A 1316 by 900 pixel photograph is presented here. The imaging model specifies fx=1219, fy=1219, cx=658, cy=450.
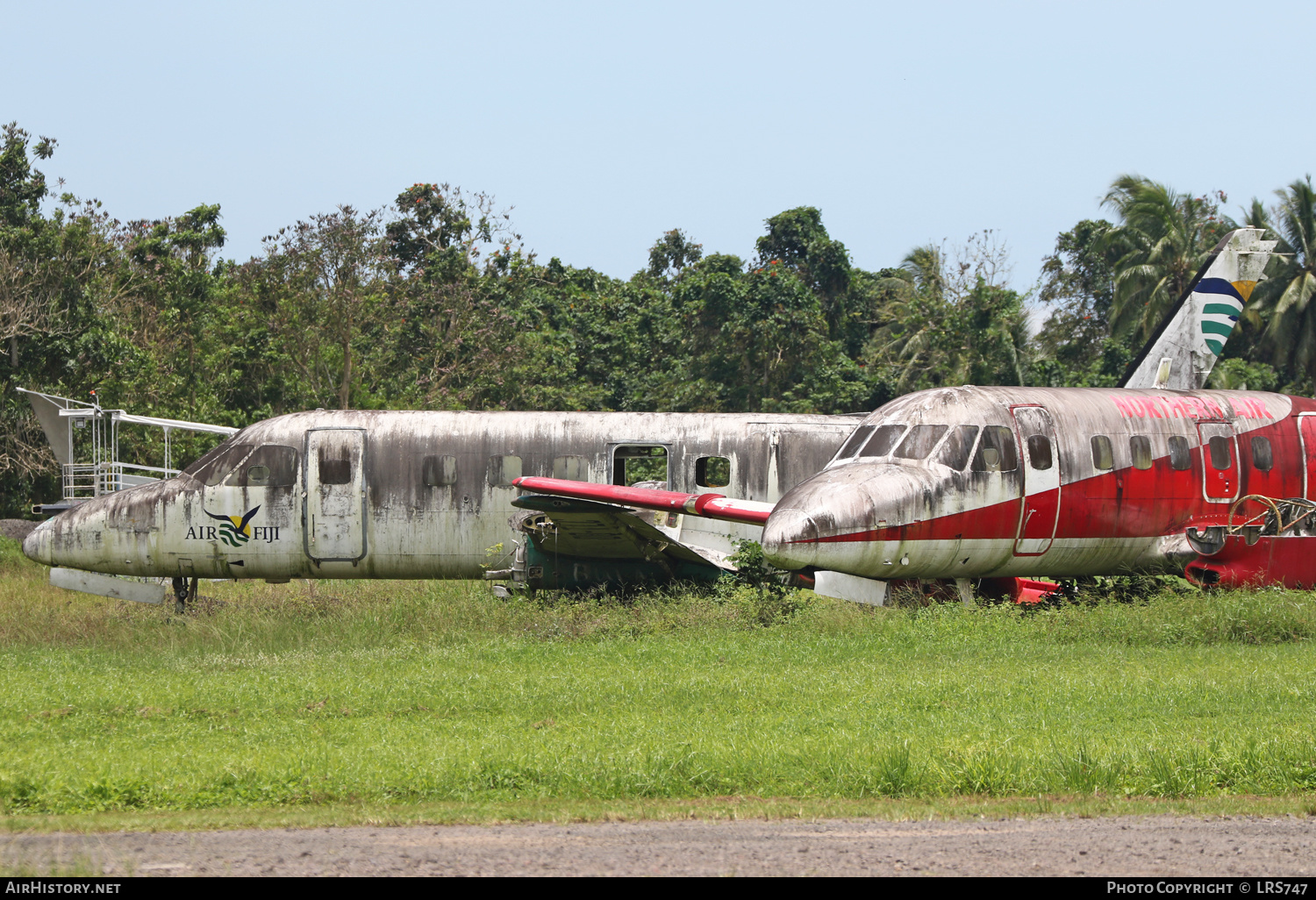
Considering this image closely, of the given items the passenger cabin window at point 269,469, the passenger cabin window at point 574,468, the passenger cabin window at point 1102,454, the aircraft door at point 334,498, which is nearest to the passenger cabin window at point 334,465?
the aircraft door at point 334,498

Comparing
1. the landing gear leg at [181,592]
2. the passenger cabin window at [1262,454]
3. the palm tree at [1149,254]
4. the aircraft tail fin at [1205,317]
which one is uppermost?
the palm tree at [1149,254]

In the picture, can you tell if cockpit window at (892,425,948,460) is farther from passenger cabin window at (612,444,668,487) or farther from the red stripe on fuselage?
passenger cabin window at (612,444,668,487)

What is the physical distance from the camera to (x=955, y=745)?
28.5ft

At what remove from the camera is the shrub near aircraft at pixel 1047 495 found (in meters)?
15.7

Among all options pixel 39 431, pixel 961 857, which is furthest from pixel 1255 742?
pixel 39 431

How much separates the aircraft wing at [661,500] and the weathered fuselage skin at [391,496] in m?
2.75

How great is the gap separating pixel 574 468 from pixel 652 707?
28.9 feet

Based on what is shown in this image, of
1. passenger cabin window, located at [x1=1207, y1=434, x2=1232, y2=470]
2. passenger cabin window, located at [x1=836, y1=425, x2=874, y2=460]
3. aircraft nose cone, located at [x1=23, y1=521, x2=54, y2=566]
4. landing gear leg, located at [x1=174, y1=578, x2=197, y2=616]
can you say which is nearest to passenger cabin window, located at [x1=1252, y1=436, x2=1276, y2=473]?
passenger cabin window, located at [x1=1207, y1=434, x2=1232, y2=470]

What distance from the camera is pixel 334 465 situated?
61.0 feet

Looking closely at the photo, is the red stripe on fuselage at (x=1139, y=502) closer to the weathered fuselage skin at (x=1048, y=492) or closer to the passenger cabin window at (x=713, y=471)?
the weathered fuselage skin at (x=1048, y=492)

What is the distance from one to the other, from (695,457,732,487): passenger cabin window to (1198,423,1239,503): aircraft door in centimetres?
704

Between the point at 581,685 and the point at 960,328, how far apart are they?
99.2ft

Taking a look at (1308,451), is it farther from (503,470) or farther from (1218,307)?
(503,470)

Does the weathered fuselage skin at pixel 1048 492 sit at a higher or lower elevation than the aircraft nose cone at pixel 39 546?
higher
